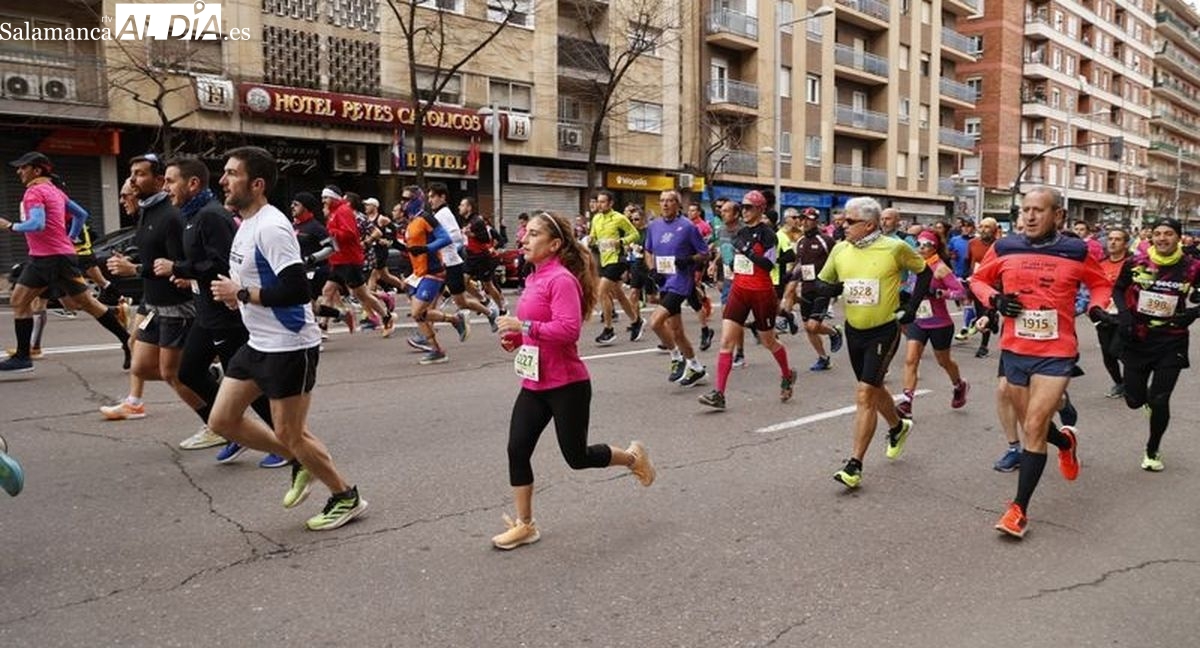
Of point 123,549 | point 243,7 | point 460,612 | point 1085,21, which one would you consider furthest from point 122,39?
point 1085,21

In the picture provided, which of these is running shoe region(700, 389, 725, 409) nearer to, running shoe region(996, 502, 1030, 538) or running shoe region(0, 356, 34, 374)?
running shoe region(996, 502, 1030, 538)

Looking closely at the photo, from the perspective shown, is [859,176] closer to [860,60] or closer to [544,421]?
[860,60]

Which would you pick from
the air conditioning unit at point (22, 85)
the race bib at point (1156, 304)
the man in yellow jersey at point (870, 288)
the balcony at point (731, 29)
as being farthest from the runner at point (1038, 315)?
the balcony at point (731, 29)

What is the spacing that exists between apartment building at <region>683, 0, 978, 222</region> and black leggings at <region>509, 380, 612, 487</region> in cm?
2860

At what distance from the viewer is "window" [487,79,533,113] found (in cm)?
2900

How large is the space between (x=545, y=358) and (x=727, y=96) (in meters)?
34.5

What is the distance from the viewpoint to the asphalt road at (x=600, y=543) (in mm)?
3512

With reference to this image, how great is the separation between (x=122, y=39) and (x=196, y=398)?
1929cm

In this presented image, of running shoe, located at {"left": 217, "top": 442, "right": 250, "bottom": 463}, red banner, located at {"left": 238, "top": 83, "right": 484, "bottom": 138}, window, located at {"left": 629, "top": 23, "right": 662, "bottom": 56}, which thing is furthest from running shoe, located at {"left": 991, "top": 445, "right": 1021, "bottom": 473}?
window, located at {"left": 629, "top": 23, "right": 662, "bottom": 56}

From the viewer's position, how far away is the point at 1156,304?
250 inches

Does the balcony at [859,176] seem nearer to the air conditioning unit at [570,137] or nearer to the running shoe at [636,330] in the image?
the air conditioning unit at [570,137]

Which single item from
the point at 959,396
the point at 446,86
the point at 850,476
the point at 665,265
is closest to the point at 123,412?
the point at 665,265

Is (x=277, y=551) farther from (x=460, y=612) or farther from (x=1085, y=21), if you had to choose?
(x=1085, y=21)

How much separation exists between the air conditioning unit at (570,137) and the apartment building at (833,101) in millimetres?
5928
